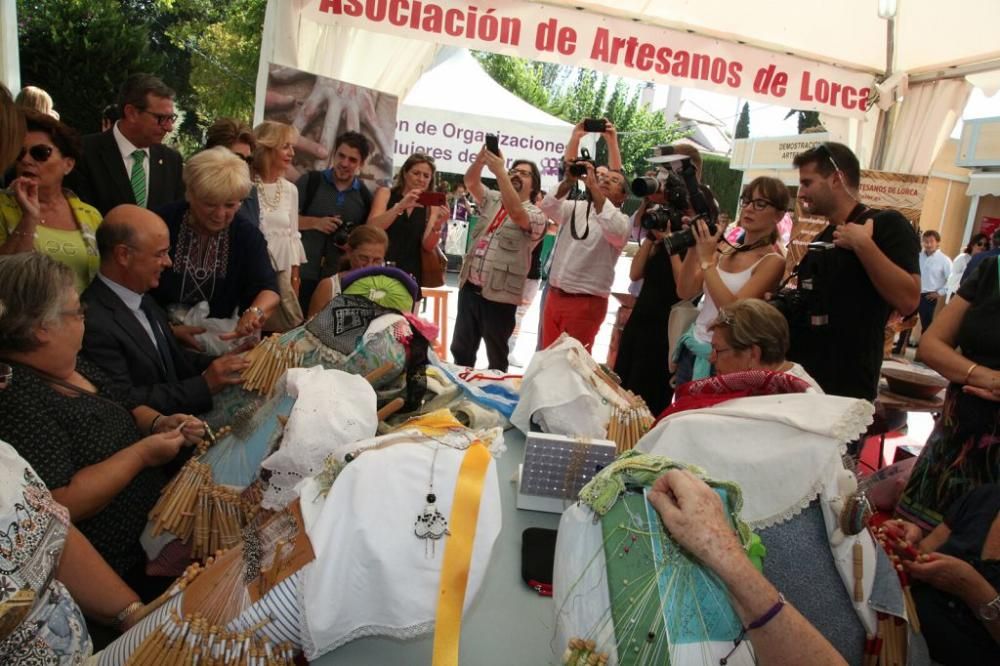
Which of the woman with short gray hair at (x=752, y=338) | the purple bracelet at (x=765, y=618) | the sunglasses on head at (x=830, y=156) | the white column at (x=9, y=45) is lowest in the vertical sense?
the purple bracelet at (x=765, y=618)

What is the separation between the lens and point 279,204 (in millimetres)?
3305

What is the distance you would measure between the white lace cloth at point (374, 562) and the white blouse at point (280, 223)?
235cm

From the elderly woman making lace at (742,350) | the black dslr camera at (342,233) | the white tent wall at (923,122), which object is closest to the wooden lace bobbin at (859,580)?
the elderly woman making lace at (742,350)

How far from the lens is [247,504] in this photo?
1.62 meters

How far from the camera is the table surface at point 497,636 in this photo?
1223 millimetres

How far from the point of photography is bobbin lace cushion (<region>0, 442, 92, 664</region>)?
1.00 meters

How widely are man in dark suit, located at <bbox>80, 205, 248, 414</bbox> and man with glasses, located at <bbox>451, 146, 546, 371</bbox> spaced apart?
82.9 inches

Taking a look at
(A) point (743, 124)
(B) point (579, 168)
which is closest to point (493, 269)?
(B) point (579, 168)

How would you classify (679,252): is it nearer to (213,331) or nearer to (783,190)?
(783,190)

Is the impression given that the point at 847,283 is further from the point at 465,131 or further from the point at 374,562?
the point at 465,131

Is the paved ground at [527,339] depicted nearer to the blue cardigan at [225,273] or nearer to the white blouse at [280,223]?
the white blouse at [280,223]

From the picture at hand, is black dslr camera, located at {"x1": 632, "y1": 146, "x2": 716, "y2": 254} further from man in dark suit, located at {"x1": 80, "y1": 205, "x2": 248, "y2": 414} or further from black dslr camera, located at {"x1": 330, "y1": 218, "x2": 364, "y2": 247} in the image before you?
man in dark suit, located at {"x1": 80, "y1": 205, "x2": 248, "y2": 414}

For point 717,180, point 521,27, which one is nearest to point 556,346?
point 521,27

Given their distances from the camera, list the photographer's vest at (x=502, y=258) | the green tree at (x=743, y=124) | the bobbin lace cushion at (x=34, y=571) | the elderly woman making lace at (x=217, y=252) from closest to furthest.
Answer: the bobbin lace cushion at (x=34, y=571), the elderly woman making lace at (x=217, y=252), the photographer's vest at (x=502, y=258), the green tree at (x=743, y=124)
